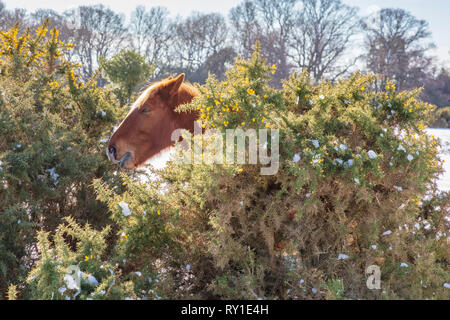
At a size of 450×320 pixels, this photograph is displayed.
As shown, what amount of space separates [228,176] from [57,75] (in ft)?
12.3

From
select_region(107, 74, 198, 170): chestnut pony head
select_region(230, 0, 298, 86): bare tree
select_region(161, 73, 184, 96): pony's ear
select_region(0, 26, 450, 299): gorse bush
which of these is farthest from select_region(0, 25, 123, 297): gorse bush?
select_region(230, 0, 298, 86): bare tree

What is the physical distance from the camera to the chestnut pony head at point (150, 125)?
12.2 ft

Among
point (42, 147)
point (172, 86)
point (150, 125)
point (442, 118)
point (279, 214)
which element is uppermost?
point (442, 118)

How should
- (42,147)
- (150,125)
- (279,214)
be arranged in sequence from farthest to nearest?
(150,125) < (42,147) < (279,214)

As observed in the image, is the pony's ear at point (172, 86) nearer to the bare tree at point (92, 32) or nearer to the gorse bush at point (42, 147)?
the gorse bush at point (42, 147)

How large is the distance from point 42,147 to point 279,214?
2547mm

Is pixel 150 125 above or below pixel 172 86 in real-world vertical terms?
below

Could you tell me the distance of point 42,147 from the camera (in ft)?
11.4

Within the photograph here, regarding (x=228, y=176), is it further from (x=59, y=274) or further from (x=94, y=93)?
(x=94, y=93)

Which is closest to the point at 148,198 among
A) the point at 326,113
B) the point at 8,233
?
the point at 8,233

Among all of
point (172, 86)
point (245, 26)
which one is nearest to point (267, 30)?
point (245, 26)

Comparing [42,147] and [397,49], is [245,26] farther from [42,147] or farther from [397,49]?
[42,147]

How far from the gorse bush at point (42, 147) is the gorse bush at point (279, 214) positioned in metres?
0.06

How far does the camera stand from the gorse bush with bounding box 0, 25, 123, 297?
306 cm
